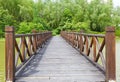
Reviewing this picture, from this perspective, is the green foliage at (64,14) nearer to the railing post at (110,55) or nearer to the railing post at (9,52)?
the railing post at (9,52)

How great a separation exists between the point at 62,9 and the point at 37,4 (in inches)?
176

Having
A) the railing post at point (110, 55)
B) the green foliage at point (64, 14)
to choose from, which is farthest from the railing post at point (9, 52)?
the green foliage at point (64, 14)

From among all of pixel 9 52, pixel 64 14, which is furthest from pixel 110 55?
pixel 64 14

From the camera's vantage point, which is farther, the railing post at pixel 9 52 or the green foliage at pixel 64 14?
the green foliage at pixel 64 14

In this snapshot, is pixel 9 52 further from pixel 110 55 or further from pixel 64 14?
pixel 64 14

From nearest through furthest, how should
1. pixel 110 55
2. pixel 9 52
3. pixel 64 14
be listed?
1. pixel 110 55
2. pixel 9 52
3. pixel 64 14

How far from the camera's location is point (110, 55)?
205 inches

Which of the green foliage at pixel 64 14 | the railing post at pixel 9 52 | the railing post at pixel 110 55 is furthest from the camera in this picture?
the green foliage at pixel 64 14

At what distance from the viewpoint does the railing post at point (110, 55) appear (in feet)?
17.0

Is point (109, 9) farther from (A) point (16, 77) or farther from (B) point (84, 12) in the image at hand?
(A) point (16, 77)

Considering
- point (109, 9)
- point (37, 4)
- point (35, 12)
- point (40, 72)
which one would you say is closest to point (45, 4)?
point (37, 4)

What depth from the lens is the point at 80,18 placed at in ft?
180

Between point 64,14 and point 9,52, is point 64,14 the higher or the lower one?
the higher one

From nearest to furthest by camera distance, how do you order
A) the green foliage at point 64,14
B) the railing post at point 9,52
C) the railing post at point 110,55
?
the railing post at point 110,55, the railing post at point 9,52, the green foliage at point 64,14
